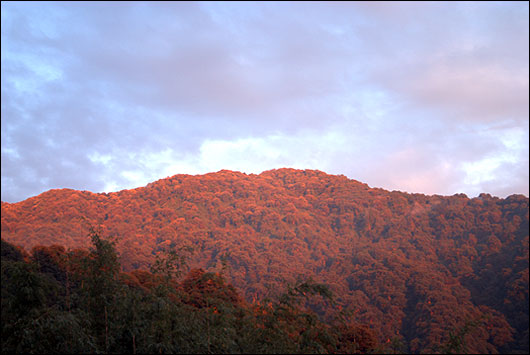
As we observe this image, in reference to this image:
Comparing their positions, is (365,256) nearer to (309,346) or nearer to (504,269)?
(504,269)

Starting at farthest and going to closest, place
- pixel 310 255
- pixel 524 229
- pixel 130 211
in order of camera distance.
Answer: pixel 130 211, pixel 310 255, pixel 524 229

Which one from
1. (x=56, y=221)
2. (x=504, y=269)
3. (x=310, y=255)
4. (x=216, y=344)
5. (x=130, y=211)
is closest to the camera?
(x=216, y=344)

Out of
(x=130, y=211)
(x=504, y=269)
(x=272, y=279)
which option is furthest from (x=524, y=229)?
(x=130, y=211)

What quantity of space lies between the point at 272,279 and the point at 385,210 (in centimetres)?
4226

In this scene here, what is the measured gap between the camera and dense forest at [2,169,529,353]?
41500mm

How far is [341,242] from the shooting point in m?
90.6

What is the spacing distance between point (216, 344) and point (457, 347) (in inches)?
190

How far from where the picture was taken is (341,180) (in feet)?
401

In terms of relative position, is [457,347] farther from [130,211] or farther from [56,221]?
[130,211]

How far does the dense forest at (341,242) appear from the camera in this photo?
136 ft

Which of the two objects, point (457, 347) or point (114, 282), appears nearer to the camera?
point (457, 347)

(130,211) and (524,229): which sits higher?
(130,211)

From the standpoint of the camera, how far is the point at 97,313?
8.83 m

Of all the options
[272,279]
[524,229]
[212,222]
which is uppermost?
[212,222]
